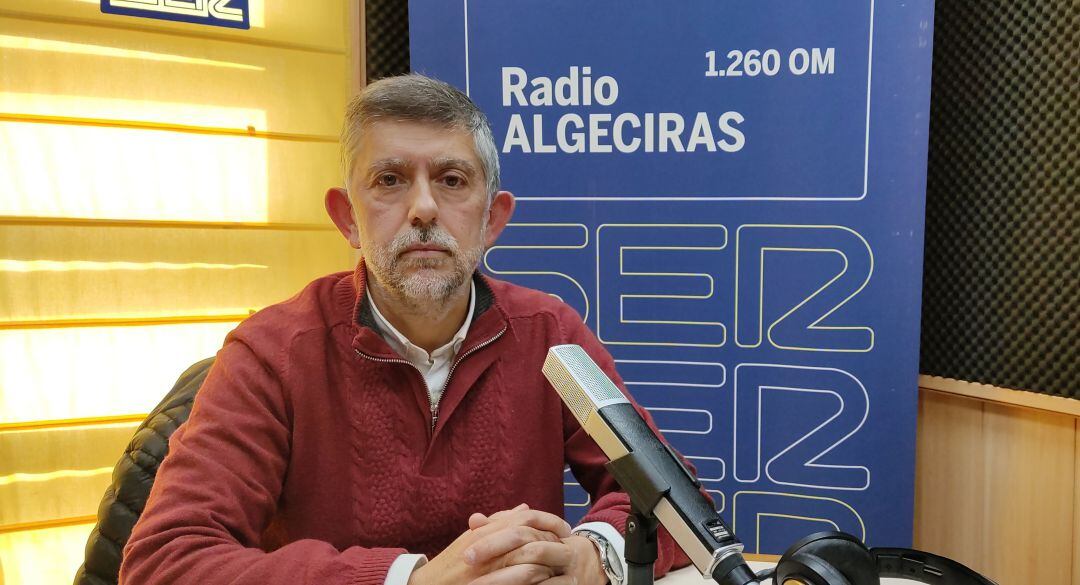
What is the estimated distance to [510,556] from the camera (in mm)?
1044

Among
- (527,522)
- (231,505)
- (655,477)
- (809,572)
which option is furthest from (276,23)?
(809,572)

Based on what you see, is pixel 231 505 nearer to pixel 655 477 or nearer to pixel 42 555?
pixel 655 477

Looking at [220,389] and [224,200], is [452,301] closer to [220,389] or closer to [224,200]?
[220,389]

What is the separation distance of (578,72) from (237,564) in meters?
1.67

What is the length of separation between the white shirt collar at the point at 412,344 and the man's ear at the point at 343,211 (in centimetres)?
13

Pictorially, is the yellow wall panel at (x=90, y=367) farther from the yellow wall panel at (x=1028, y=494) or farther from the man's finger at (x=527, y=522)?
the yellow wall panel at (x=1028, y=494)

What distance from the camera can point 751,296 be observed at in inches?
89.0

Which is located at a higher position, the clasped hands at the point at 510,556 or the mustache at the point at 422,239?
the mustache at the point at 422,239

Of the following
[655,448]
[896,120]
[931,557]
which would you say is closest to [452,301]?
[655,448]

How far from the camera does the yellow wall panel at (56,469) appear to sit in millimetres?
2627

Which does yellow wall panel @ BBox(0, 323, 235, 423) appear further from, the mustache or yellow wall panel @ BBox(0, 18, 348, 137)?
the mustache

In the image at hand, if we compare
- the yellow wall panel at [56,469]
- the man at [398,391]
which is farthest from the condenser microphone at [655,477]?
the yellow wall panel at [56,469]

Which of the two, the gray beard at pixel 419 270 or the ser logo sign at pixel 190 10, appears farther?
the ser logo sign at pixel 190 10

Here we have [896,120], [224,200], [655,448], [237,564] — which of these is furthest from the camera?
[224,200]
